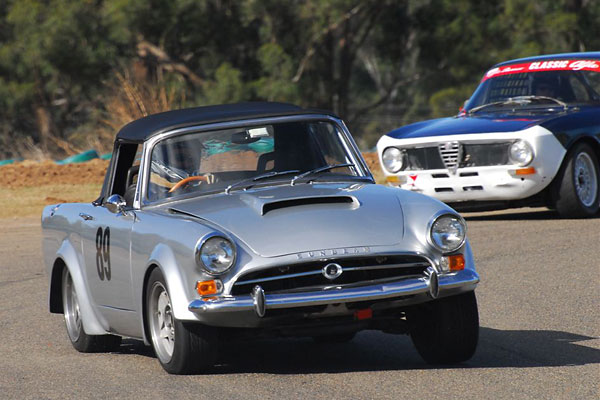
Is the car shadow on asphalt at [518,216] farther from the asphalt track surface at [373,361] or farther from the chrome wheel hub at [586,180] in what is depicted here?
the asphalt track surface at [373,361]

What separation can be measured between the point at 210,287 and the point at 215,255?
0.52 ft

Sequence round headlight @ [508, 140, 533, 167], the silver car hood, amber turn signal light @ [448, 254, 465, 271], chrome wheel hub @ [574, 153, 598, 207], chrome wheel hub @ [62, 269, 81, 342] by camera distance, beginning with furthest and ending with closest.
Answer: chrome wheel hub @ [574, 153, 598, 207], round headlight @ [508, 140, 533, 167], chrome wheel hub @ [62, 269, 81, 342], amber turn signal light @ [448, 254, 465, 271], the silver car hood

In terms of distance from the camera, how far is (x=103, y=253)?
714 centimetres

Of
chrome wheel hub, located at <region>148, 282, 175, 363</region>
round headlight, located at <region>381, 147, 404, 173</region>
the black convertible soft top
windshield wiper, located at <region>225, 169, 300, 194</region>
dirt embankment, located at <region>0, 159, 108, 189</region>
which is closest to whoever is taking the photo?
chrome wheel hub, located at <region>148, 282, 175, 363</region>

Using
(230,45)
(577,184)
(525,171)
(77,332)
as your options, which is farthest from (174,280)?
(230,45)

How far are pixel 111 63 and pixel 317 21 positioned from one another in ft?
20.6

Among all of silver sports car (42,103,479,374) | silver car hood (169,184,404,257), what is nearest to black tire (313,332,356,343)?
silver sports car (42,103,479,374)

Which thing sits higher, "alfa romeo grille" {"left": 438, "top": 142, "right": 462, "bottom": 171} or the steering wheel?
the steering wheel

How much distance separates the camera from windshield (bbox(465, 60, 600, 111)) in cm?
1410

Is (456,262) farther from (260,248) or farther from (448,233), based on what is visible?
(260,248)

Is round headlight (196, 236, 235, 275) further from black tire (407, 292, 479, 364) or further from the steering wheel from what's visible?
the steering wheel

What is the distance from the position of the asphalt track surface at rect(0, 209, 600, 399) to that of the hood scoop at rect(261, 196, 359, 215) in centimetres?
85

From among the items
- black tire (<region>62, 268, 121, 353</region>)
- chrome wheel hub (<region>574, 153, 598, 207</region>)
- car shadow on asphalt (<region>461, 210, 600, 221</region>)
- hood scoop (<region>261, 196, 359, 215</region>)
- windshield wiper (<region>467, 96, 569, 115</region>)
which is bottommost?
car shadow on asphalt (<region>461, 210, 600, 221</region>)

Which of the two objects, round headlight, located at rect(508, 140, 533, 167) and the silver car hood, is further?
round headlight, located at rect(508, 140, 533, 167)
